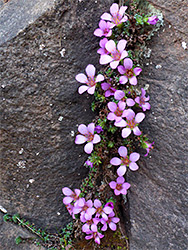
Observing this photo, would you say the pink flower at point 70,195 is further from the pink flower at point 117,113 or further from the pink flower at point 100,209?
the pink flower at point 117,113

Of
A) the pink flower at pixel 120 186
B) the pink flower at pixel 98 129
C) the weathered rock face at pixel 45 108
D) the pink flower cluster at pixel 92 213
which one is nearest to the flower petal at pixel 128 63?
the weathered rock face at pixel 45 108

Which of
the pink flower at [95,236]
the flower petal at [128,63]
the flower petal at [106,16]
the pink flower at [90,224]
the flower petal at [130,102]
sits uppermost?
the flower petal at [106,16]

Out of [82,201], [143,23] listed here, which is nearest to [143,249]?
[82,201]

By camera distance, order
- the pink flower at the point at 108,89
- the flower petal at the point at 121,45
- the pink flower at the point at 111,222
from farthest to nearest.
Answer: the pink flower at the point at 111,222
the pink flower at the point at 108,89
the flower petal at the point at 121,45

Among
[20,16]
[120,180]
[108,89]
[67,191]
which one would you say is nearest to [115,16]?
[108,89]

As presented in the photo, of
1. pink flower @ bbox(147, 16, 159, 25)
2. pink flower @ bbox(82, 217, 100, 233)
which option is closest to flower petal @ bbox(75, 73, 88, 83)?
pink flower @ bbox(147, 16, 159, 25)

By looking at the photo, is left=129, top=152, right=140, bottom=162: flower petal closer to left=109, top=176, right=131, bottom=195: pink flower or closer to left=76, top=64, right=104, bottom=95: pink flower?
left=109, top=176, right=131, bottom=195: pink flower
